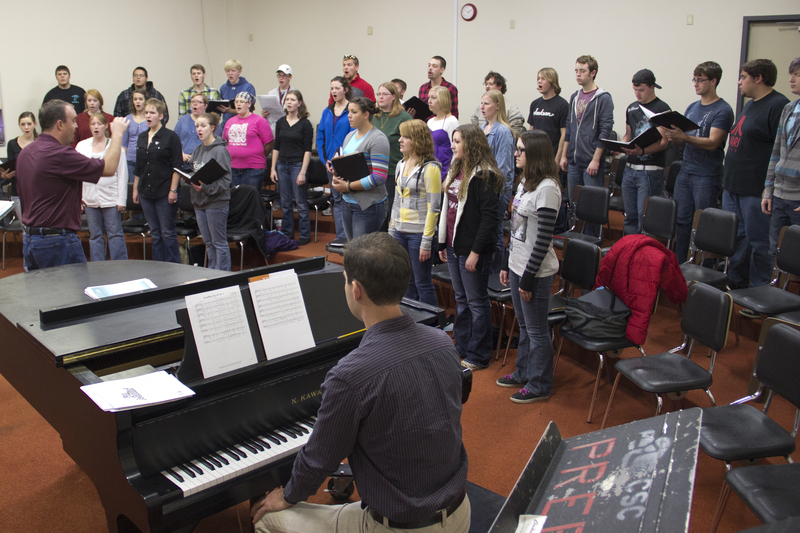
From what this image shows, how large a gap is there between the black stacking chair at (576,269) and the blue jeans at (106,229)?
3620mm

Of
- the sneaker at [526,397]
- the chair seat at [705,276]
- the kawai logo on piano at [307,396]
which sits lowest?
the sneaker at [526,397]

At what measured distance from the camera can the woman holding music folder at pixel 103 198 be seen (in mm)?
4914

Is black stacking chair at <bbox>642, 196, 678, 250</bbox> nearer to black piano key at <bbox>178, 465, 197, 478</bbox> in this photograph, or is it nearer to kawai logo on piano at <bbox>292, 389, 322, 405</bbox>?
kawai logo on piano at <bbox>292, 389, 322, 405</bbox>

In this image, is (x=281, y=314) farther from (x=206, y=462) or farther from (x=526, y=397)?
(x=526, y=397)

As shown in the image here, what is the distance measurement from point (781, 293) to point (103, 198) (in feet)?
16.5

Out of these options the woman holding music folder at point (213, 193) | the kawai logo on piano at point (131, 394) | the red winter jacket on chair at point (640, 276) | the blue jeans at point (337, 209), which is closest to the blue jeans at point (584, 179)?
the red winter jacket on chair at point (640, 276)

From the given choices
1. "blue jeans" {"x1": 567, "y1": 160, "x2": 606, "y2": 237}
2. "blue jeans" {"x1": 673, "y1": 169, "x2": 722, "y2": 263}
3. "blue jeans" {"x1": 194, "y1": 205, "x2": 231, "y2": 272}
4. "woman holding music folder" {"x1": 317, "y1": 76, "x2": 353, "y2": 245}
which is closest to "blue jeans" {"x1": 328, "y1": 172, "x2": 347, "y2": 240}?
"woman holding music folder" {"x1": 317, "y1": 76, "x2": 353, "y2": 245}

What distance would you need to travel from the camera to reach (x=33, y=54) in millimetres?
7492

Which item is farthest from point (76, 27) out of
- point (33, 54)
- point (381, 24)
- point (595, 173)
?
point (595, 173)

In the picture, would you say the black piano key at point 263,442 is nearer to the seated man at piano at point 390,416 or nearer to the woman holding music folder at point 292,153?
the seated man at piano at point 390,416

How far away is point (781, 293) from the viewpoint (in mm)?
3654

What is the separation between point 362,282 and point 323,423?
352mm

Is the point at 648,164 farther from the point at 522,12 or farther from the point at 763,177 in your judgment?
the point at 522,12

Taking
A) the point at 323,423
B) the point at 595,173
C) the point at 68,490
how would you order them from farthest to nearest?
the point at 595,173 < the point at 68,490 < the point at 323,423
